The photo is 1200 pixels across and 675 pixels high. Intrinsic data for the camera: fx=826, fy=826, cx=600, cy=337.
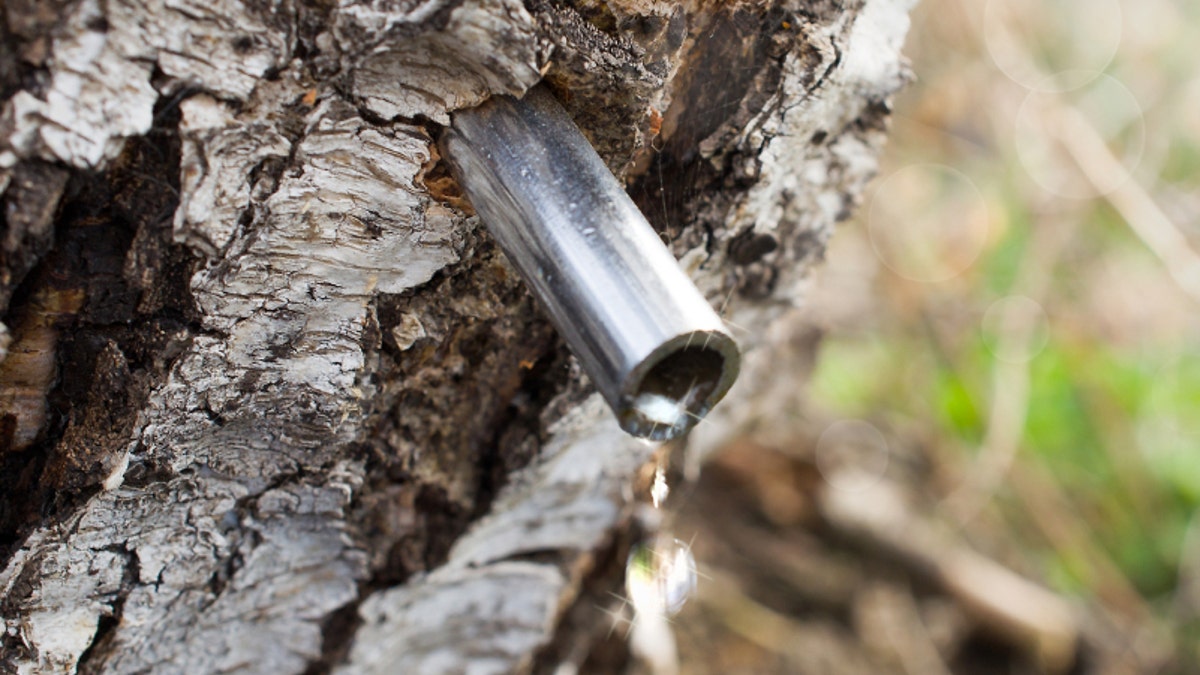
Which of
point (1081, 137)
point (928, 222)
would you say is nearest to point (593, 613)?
point (1081, 137)

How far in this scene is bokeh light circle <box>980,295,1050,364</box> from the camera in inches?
98.4

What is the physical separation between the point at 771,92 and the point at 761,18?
0.06 meters

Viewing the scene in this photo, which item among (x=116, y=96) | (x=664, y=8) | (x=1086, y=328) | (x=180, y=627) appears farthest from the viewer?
(x=1086, y=328)

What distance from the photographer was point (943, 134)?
2939 millimetres

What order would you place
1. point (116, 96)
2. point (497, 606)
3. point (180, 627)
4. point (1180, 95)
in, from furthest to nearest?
point (1180, 95)
point (497, 606)
point (180, 627)
point (116, 96)

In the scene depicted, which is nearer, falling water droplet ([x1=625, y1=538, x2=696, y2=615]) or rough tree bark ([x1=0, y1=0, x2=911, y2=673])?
rough tree bark ([x1=0, y1=0, x2=911, y2=673])

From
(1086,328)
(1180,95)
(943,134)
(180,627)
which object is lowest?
(1086,328)

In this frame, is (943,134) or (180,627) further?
(943,134)

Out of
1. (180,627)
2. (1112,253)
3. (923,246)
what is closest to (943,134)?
(923,246)

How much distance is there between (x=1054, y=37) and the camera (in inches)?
123

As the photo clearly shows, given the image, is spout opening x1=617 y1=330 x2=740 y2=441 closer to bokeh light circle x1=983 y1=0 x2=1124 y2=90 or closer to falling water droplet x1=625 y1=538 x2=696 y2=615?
falling water droplet x1=625 y1=538 x2=696 y2=615

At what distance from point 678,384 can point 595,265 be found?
0.30ft

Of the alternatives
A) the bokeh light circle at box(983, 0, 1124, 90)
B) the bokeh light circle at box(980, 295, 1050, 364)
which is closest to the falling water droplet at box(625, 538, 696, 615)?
the bokeh light circle at box(980, 295, 1050, 364)

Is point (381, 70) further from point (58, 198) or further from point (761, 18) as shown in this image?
point (761, 18)
